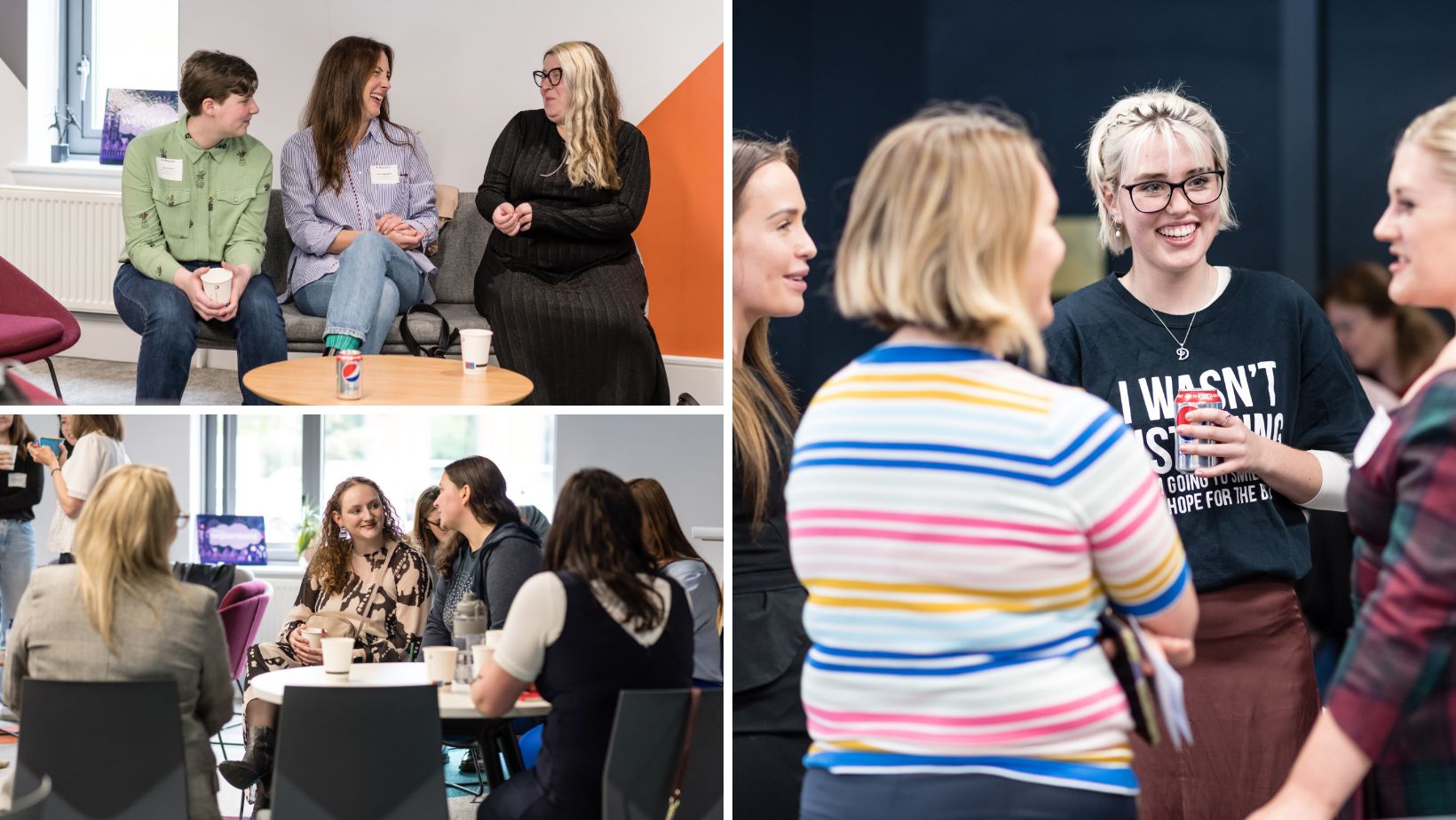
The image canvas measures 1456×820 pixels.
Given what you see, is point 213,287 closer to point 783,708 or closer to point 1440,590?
point 783,708

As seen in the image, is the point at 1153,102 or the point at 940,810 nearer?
the point at 940,810

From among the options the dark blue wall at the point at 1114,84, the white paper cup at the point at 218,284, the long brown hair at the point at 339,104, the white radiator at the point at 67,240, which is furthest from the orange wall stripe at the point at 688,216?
the white radiator at the point at 67,240

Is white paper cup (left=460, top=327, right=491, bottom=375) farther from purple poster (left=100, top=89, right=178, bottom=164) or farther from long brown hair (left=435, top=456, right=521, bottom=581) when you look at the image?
purple poster (left=100, top=89, right=178, bottom=164)

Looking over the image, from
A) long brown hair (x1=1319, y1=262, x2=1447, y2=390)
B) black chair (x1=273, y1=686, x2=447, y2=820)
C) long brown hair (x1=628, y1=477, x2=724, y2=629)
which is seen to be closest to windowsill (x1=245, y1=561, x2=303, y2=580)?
black chair (x1=273, y1=686, x2=447, y2=820)

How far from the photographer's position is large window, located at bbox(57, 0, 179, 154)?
Answer: 15.0 feet

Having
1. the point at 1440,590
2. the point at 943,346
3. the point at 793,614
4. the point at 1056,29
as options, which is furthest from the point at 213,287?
Result: the point at 1440,590

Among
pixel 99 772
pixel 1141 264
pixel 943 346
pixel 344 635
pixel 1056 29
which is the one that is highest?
pixel 1056 29

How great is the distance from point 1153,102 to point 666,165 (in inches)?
96.1

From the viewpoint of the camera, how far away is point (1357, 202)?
2842 millimetres

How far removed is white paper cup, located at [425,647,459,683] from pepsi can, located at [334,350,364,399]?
63 centimetres

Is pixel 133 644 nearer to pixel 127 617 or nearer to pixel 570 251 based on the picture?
pixel 127 617

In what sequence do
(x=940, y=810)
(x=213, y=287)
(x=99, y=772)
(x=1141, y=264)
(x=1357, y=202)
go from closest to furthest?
1. (x=940, y=810)
2. (x=1141, y=264)
3. (x=99, y=772)
4. (x=1357, y=202)
5. (x=213, y=287)

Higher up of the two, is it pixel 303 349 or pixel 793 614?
pixel 303 349

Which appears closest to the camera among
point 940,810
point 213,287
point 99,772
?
point 940,810
